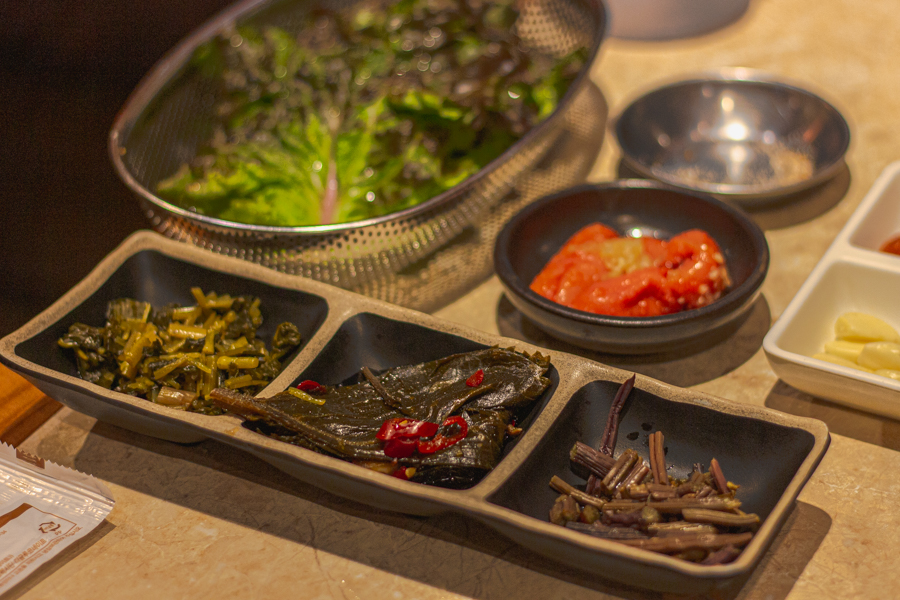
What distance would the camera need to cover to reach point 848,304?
195cm

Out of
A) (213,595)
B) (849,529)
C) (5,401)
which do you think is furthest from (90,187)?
(849,529)

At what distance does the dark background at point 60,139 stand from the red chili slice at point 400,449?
4.20 ft

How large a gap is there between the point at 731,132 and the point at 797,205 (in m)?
0.43

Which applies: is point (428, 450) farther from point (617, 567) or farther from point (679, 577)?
point (679, 577)

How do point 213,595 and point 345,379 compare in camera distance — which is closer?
point 213,595

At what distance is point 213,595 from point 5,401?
841 millimetres

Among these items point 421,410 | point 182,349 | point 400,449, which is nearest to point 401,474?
point 400,449

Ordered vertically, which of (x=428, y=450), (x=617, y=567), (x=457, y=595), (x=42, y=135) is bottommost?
(x=457, y=595)

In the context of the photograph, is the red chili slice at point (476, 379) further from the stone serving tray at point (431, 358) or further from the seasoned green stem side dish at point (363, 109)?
the seasoned green stem side dish at point (363, 109)

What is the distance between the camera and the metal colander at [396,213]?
6.79 ft

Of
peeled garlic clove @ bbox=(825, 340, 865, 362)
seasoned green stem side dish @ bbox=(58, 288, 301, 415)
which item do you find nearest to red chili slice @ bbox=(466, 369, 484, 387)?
seasoned green stem side dish @ bbox=(58, 288, 301, 415)

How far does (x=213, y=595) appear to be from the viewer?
153 centimetres

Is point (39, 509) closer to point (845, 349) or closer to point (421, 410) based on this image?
point (421, 410)

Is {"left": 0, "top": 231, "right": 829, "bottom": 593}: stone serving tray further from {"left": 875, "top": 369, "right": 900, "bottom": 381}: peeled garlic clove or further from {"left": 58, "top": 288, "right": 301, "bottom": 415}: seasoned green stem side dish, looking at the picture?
{"left": 875, "top": 369, "right": 900, "bottom": 381}: peeled garlic clove
